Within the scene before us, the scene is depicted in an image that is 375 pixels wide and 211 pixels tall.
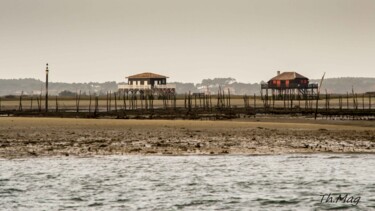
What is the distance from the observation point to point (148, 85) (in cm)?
17012

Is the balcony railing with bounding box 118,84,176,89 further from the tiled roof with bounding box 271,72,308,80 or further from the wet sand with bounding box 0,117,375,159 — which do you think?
the wet sand with bounding box 0,117,375,159

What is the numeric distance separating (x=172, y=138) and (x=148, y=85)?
12452cm

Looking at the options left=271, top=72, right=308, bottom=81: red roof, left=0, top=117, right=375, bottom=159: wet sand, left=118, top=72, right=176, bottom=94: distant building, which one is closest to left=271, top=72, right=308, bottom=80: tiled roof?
left=271, top=72, right=308, bottom=81: red roof

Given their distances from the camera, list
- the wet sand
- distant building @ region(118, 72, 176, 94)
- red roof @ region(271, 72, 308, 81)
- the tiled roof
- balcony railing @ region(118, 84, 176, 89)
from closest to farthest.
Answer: the wet sand < balcony railing @ region(118, 84, 176, 89) < distant building @ region(118, 72, 176, 94) < red roof @ region(271, 72, 308, 81) < the tiled roof

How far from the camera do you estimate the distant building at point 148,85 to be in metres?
166

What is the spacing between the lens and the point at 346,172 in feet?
106

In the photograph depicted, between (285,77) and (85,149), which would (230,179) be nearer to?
(85,149)

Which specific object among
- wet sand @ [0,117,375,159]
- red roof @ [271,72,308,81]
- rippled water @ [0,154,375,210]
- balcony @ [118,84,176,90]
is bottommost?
rippled water @ [0,154,375,210]

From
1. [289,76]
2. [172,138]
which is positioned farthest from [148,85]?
[172,138]

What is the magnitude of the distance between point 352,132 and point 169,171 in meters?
21.3

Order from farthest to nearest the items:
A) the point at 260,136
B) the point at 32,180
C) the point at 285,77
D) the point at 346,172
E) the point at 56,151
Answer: the point at 285,77 → the point at 260,136 → the point at 56,151 → the point at 346,172 → the point at 32,180

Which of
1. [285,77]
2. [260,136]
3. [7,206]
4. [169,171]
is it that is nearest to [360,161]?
[169,171]

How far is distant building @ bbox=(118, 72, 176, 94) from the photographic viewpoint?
165625 millimetres

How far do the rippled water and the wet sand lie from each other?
8.67ft
